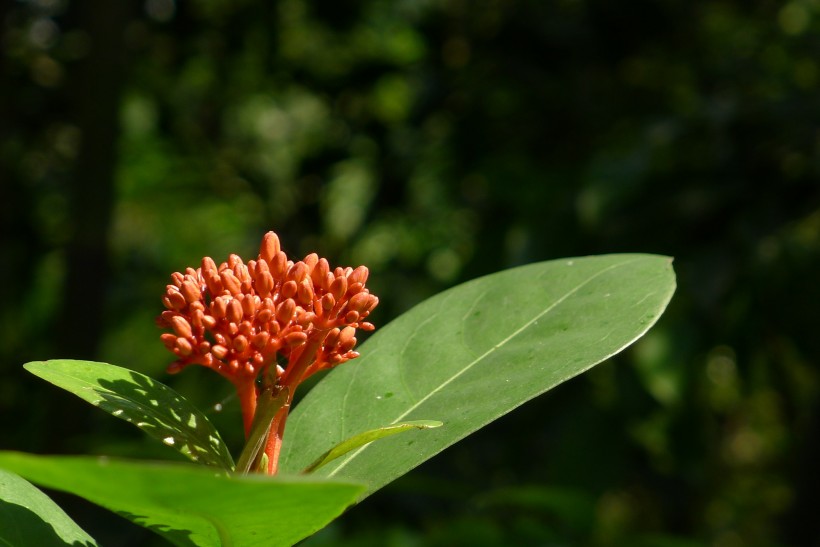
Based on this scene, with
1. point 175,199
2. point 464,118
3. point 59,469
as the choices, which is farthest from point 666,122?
point 175,199

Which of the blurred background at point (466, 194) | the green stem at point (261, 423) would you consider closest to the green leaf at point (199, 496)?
the green stem at point (261, 423)

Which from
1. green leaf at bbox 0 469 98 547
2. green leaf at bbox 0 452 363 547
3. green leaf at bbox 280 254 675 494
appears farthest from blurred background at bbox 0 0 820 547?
green leaf at bbox 0 452 363 547

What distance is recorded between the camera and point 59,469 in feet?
1.45

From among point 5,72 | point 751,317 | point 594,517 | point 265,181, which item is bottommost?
point 594,517

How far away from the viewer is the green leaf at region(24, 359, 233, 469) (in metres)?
0.63

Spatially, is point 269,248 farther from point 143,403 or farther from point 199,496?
point 199,496

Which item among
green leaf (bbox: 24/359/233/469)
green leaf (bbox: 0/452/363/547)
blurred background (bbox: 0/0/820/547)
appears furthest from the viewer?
blurred background (bbox: 0/0/820/547)

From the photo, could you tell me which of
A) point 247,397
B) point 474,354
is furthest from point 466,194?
point 247,397

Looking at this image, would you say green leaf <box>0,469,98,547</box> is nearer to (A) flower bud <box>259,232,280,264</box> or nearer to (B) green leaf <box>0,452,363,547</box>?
(B) green leaf <box>0,452,363,547</box>

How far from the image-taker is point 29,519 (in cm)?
65

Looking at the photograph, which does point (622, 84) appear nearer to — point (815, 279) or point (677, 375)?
point (815, 279)

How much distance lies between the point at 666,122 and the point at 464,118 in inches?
33.7

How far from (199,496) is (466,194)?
2964mm

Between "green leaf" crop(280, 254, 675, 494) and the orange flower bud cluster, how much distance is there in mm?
81
